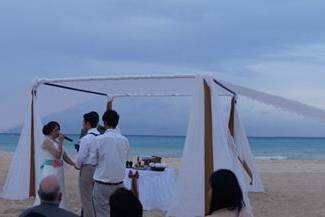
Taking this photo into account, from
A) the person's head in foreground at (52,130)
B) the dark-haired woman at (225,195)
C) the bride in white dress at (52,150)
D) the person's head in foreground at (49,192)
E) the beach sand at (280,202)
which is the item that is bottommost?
the beach sand at (280,202)

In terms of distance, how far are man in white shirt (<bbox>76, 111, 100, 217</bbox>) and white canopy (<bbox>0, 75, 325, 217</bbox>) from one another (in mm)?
1383

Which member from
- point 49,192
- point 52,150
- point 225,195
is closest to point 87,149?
point 52,150

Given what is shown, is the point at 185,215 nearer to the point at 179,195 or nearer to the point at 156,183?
the point at 179,195

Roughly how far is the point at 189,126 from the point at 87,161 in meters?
1.87

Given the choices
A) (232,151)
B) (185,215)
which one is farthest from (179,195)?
(232,151)

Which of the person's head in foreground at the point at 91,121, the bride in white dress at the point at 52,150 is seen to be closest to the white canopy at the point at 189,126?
the bride in white dress at the point at 52,150

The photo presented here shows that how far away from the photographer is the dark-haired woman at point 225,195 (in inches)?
100

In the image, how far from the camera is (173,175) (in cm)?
774

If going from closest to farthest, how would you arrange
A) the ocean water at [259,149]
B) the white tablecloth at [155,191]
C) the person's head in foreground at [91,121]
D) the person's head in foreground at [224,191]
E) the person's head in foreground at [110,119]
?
the person's head in foreground at [224,191], the person's head in foreground at [110,119], the person's head in foreground at [91,121], the white tablecloth at [155,191], the ocean water at [259,149]

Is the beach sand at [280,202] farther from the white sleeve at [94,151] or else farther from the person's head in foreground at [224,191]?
the person's head in foreground at [224,191]

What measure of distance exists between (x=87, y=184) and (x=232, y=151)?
1970 millimetres

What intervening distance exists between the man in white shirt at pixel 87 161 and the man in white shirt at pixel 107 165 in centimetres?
8

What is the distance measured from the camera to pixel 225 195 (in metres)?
2.56

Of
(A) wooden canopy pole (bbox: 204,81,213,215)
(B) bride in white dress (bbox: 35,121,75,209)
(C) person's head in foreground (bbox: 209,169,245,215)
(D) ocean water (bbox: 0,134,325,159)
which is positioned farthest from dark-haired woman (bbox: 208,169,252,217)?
(D) ocean water (bbox: 0,134,325,159)
